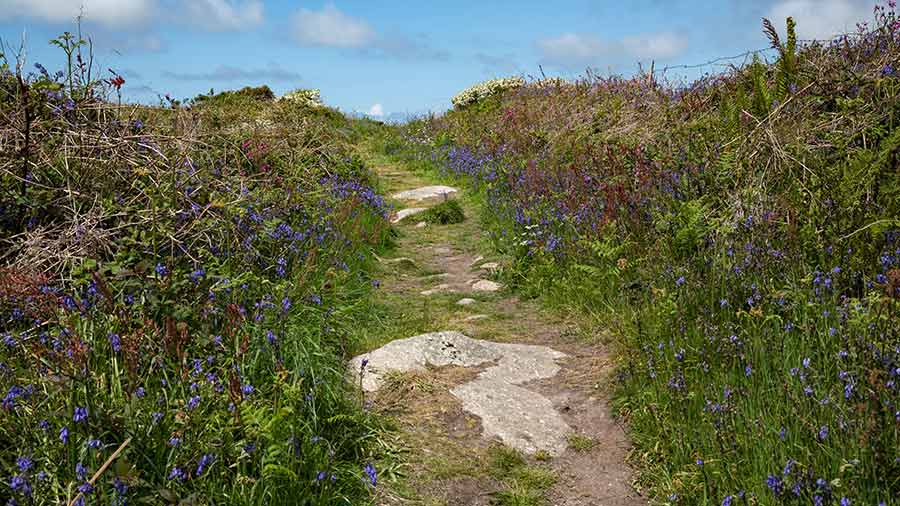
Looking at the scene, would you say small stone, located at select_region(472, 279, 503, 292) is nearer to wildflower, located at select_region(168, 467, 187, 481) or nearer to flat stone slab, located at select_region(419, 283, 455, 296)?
flat stone slab, located at select_region(419, 283, 455, 296)

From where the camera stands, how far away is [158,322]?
4.59 meters

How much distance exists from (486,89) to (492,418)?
23.1 m

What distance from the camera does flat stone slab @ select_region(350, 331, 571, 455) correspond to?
446 centimetres

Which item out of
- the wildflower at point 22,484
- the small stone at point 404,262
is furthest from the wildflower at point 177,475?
the small stone at point 404,262

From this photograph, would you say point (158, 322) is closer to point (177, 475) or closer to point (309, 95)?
point (177, 475)

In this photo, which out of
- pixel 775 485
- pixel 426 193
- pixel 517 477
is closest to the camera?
pixel 775 485

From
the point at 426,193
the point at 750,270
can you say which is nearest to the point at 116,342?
the point at 750,270

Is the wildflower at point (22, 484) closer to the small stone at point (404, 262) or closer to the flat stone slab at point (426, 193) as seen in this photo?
the small stone at point (404, 262)

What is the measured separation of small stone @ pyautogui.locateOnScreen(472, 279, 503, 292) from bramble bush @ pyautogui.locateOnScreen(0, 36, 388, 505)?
1.26 meters

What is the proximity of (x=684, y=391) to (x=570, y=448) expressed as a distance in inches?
31.1

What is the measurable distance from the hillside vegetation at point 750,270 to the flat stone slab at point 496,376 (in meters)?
0.53

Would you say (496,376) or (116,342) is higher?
(116,342)


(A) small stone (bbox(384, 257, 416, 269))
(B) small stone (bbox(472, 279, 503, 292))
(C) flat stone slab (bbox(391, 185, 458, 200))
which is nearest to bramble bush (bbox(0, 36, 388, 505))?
(A) small stone (bbox(384, 257, 416, 269))

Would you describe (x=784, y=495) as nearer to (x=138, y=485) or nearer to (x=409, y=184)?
(x=138, y=485)
